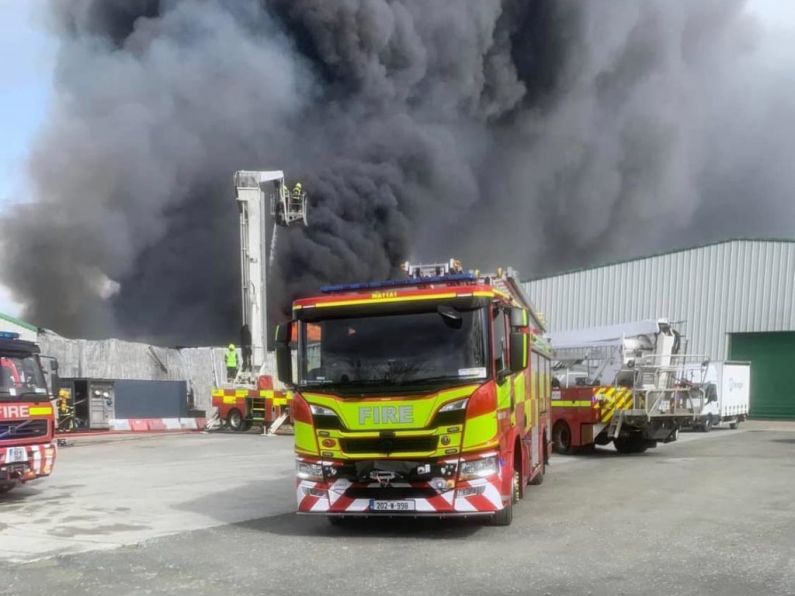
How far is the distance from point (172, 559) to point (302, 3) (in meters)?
25.5

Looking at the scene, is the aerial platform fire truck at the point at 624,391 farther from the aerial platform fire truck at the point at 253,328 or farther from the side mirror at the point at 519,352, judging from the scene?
the aerial platform fire truck at the point at 253,328

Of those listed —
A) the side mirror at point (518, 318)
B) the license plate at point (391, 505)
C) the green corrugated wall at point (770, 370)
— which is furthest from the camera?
the green corrugated wall at point (770, 370)

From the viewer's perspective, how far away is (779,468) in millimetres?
13281

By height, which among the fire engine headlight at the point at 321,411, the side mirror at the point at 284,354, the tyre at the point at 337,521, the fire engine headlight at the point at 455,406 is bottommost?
the tyre at the point at 337,521

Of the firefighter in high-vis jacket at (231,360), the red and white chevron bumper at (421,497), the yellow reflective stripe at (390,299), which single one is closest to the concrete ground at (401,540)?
the red and white chevron bumper at (421,497)

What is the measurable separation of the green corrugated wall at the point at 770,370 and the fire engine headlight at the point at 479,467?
25390 millimetres

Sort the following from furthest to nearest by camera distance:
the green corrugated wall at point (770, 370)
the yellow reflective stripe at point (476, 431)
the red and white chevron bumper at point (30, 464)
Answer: the green corrugated wall at point (770, 370), the red and white chevron bumper at point (30, 464), the yellow reflective stripe at point (476, 431)

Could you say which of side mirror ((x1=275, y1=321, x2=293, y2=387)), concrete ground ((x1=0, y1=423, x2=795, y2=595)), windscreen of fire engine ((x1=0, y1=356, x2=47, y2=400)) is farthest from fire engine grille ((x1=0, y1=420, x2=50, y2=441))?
side mirror ((x1=275, y1=321, x2=293, y2=387))

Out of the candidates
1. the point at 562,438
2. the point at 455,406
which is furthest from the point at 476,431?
the point at 562,438

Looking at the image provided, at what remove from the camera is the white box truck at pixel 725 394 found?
927 inches

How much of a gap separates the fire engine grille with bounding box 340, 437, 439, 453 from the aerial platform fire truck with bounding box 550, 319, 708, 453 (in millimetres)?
8616

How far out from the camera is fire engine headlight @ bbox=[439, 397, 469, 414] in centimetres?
724

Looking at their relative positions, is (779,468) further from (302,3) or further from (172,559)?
(302,3)

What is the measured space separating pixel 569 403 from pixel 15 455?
9834 millimetres
